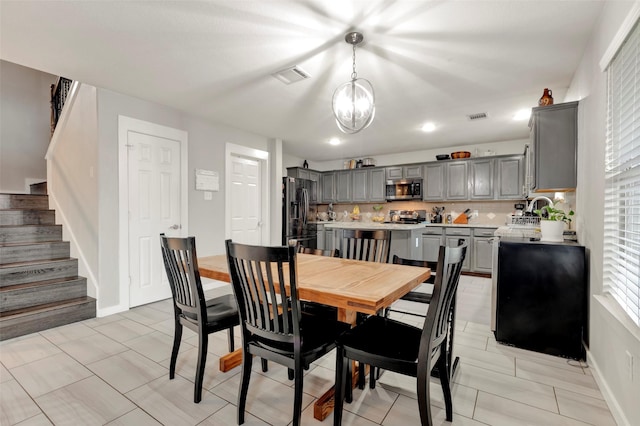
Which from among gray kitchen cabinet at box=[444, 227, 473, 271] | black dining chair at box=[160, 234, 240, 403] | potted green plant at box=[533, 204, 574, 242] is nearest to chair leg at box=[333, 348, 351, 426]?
black dining chair at box=[160, 234, 240, 403]

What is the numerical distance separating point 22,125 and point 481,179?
7.98 metres

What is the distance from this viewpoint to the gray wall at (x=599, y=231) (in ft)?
4.92

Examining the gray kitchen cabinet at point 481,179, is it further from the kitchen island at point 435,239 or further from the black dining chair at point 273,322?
the black dining chair at point 273,322

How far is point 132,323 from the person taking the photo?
300cm

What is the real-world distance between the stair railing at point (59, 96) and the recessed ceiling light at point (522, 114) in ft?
19.8

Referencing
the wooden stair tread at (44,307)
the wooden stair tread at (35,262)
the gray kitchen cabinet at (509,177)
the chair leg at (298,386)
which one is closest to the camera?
the chair leg at (298,386)

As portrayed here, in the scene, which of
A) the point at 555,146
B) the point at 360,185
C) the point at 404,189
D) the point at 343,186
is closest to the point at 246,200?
the point at 343,186

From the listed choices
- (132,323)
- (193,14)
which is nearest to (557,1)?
(193,14)

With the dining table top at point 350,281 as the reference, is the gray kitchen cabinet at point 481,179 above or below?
above

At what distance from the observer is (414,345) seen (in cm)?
147

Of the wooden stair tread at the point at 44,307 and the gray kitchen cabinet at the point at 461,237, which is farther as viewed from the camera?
the gray kitchen cabinet at the point at 461,237

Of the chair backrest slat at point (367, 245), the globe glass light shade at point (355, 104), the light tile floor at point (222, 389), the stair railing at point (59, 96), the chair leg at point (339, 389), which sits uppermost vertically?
the stair railing at point (59, 96)

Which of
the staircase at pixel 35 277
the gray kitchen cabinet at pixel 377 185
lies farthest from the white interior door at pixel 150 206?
the gray kitchen cabinet at pixel 377 185

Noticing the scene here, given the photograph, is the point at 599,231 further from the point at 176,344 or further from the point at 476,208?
the point at 476,208
